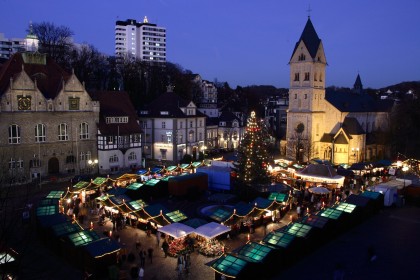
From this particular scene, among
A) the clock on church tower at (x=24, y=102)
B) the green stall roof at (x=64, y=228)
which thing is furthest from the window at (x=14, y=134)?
the green stall roof at (x=64, y=228)

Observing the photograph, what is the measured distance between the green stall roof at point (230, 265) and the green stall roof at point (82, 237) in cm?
687

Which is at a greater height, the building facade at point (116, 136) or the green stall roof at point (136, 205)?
the building facade at point (116, 136)

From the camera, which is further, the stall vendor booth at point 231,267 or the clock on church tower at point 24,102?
the clock on church tower at point 24,102

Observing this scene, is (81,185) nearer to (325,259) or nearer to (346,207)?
(325,259)

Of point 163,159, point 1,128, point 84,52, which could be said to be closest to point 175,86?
point 84,52

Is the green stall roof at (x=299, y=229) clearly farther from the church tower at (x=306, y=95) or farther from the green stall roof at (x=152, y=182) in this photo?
the church tower at (x=306, y=95)

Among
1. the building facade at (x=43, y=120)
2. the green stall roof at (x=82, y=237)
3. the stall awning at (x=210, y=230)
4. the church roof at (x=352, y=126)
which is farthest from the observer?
the church roof at (x=352, y=126)

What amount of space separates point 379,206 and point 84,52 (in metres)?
61.9

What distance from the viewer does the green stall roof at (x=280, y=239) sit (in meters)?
20.5

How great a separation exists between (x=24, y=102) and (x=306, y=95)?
122 ft

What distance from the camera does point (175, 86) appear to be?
85.8m

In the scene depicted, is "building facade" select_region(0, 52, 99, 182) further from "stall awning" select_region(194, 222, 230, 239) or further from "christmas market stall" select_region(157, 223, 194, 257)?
"stall awning" select_region(194, 222, 230, 239)

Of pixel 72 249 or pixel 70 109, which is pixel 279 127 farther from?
pixel 72 249

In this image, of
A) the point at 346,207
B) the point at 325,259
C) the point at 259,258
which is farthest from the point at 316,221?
the point at 259,258
